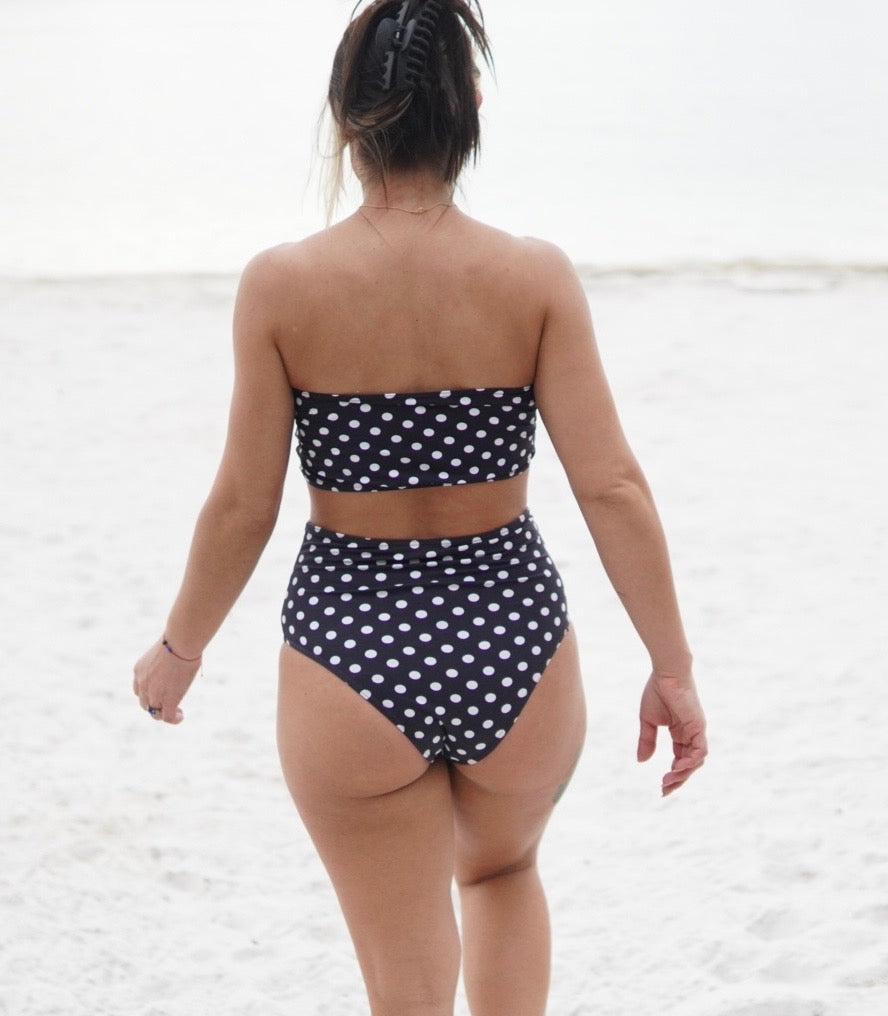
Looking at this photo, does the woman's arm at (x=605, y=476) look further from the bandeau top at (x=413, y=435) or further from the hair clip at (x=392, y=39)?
the hair clip at (x=392, y=39)

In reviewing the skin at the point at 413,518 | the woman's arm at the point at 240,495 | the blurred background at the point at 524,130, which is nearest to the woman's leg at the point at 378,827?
the skin at the point at 413,518

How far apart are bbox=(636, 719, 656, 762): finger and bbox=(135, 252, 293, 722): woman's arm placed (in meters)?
0.59

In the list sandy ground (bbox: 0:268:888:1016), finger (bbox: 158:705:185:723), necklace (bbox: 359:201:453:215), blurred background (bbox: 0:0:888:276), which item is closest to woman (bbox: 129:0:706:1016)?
necklace (bbox: 359:201:453:215)

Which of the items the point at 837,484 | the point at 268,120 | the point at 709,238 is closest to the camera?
the point at 837,484

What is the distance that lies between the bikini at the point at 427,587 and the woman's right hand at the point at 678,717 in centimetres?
18

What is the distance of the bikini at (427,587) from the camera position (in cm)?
170

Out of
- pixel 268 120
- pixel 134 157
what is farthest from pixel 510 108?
pixel 134 157

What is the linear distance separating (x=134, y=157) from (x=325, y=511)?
15.6 metres

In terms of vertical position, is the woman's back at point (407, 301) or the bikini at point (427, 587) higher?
→ the woman's back at point (407, 301)

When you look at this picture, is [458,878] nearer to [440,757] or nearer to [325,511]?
[440,757]

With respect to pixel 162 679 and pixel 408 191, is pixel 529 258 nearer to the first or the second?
pixel 408 191

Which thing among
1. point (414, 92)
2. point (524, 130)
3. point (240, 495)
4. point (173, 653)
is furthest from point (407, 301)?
point (524, 130)

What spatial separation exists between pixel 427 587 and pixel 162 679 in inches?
17.6

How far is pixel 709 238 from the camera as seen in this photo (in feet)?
37.9
